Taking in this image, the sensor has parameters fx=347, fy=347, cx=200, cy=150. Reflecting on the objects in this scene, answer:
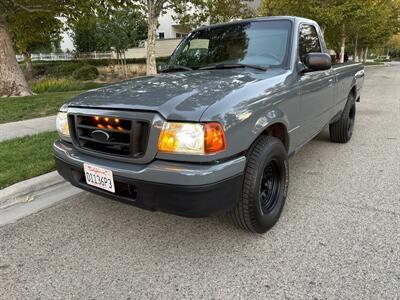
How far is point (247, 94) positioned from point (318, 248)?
1328mm

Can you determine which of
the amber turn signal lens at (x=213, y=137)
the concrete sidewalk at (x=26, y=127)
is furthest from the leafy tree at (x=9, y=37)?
the amber turn signal lens at (x=213, y=137)

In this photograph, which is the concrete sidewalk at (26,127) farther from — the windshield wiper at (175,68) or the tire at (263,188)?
the tire at (263,188)

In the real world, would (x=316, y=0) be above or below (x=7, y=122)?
above

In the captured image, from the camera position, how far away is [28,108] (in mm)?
8180

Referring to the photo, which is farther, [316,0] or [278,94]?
[316,0]

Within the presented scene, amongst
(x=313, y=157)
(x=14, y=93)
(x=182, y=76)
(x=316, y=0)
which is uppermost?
(x=316, y=0)

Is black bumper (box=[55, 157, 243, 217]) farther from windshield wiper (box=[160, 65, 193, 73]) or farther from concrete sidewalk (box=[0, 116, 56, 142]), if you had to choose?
concrete sidewalk (box=[0, 116, 56, 142])

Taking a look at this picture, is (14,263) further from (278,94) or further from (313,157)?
(313,157)

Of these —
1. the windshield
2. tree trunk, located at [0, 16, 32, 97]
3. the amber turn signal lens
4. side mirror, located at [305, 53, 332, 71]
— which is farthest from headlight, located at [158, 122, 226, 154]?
tree trunk, located at [0, 16, 32, 97]

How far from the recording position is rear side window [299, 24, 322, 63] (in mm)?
3670

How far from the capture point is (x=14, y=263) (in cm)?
266

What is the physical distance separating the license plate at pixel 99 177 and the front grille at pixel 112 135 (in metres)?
0.14

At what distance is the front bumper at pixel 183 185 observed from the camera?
2221 mm

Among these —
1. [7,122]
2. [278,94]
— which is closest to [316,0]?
[7,122]
